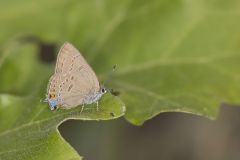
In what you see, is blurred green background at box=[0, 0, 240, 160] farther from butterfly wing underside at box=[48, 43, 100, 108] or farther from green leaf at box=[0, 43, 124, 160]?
butterfly wing underside at box=[48, 43, 100, 108]

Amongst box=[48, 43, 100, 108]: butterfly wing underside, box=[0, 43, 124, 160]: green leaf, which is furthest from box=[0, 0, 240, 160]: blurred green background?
box=[48, 43, 100, 108]: butterfly wing underside

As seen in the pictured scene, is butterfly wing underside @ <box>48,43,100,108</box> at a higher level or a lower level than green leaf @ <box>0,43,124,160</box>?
higher

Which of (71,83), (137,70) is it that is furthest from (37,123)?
(137,70)

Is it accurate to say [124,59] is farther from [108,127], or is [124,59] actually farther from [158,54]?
[108,127]

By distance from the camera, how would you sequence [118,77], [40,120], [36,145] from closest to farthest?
[36,145], [40,120], [118,77]

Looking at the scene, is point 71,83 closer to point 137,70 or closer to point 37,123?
point 37,123

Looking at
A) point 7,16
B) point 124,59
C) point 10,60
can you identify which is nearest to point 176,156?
point 124,59

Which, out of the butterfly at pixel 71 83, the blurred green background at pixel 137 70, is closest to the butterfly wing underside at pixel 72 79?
the butterfly at pixel 71 83

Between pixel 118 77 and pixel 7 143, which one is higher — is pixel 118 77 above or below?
above
